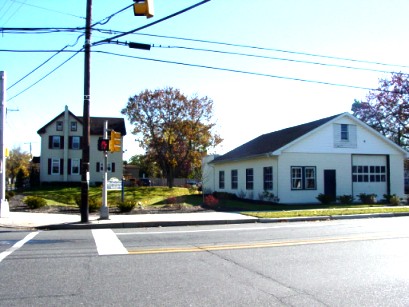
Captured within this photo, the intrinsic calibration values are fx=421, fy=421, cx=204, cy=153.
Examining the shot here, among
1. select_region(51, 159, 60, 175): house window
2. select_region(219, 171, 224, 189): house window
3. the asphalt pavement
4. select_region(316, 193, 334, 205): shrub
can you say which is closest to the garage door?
select_region(316, 193, 334, 205): shrub

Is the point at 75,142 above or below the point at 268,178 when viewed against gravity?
above

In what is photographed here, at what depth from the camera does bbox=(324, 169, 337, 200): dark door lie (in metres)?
26.6

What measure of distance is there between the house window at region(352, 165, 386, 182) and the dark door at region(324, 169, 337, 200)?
156 centimetres

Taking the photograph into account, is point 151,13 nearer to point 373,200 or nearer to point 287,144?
point 287,144

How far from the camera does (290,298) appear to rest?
5.84m

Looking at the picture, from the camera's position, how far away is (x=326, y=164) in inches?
1049

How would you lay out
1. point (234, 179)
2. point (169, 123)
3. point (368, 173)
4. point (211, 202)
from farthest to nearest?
point (169, 123) < point (234, 179) < point (368, 173) < point (211, 202)

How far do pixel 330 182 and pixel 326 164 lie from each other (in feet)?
3.86

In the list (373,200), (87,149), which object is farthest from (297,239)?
(373,200)

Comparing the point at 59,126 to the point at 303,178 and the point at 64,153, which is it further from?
the point at 303,178

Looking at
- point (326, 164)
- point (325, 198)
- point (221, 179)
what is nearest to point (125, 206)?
point (325, 198)

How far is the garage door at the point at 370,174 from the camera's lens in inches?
1081

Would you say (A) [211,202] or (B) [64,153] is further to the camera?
(B) [64,153]

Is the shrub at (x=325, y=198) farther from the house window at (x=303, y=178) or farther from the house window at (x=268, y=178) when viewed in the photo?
the house window at (x=268, y=178)
